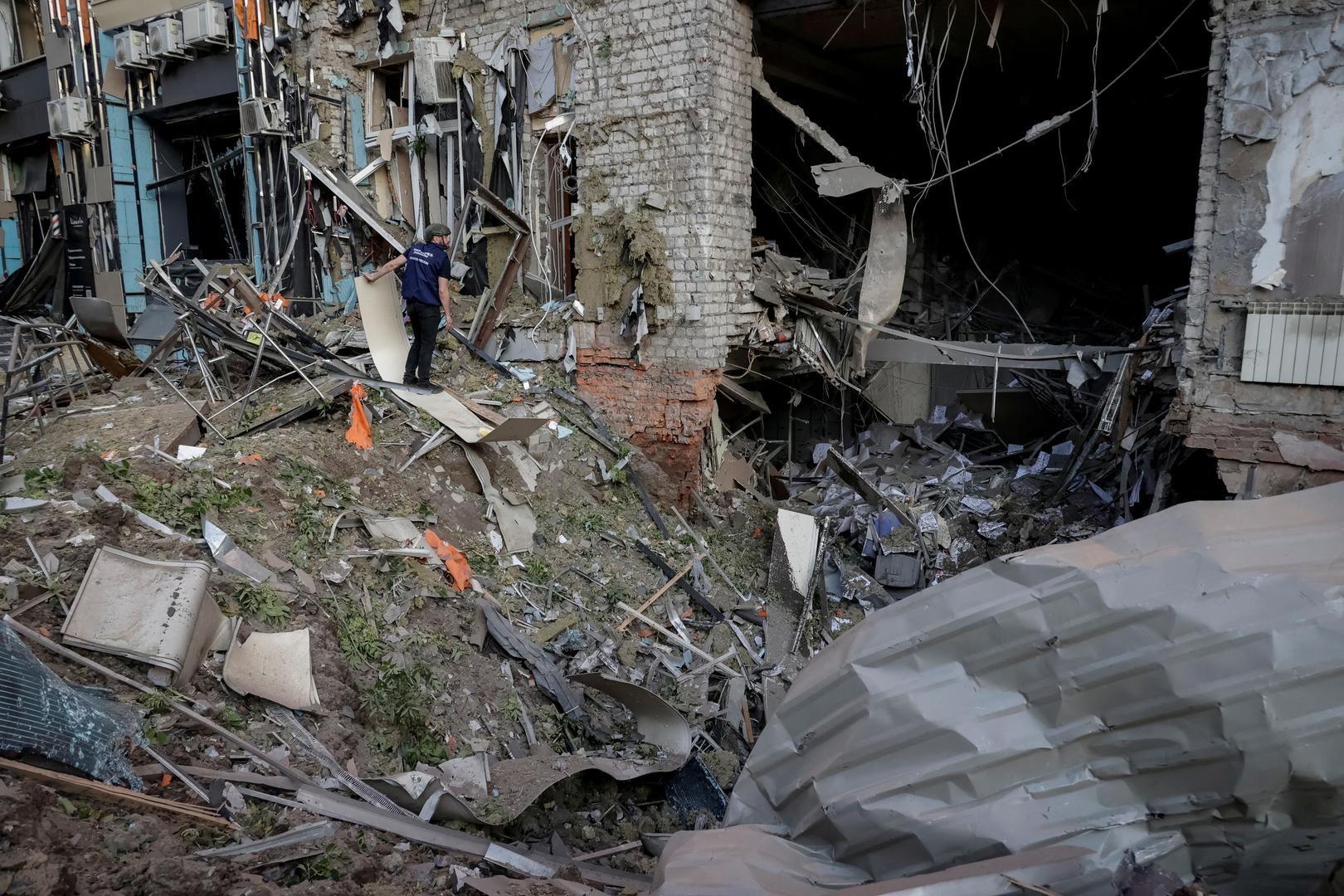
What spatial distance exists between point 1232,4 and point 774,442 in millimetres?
6179

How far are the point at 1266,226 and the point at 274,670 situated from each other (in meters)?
6.45

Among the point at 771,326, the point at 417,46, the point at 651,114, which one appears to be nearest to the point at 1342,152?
the point at 771,326

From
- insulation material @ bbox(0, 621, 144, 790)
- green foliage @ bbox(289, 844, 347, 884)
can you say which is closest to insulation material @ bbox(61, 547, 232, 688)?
insulation material @ bbox(0, 621, 144, 790)

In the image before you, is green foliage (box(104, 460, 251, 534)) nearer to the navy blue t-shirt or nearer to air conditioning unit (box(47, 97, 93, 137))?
the navy blue t-shirt

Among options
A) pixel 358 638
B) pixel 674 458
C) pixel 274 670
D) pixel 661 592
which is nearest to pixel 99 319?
pixel 674 458

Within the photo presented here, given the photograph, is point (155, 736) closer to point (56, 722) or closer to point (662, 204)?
point (56, 722)

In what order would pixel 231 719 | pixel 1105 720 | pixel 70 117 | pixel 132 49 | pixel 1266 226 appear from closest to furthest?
pixel 1105 720
pixel 231 719
pixel 1266 226
pixel 132 49
pixel 70 117

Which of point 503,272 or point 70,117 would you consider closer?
point 503,272

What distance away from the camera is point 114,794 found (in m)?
3.16

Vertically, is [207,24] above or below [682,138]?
above

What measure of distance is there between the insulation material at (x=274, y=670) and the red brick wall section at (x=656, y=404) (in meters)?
4.06

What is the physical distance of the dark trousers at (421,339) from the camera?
7215 millimetres

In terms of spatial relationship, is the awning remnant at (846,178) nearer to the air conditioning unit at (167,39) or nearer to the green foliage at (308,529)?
the green foliage at (308,529)

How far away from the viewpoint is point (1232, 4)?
17.8 feet
